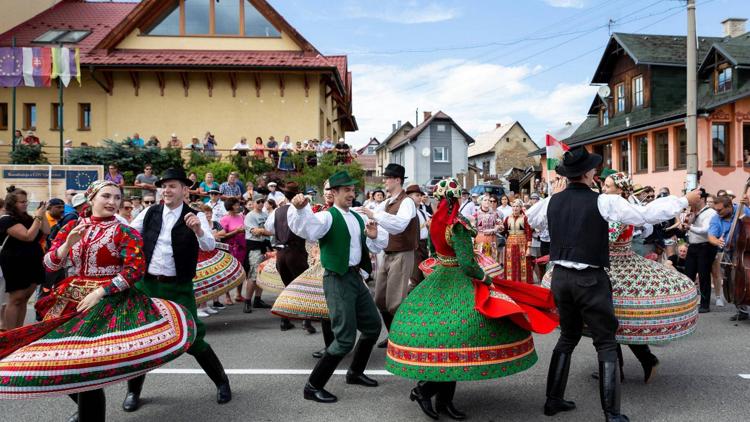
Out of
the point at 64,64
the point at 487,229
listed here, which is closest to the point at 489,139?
the point at 64,64

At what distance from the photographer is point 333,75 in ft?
82.6

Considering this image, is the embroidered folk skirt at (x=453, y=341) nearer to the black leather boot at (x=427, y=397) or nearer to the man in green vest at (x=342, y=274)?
the black leather boot at (x=427, y=397)

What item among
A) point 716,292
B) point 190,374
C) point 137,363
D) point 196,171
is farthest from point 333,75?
point 137,363

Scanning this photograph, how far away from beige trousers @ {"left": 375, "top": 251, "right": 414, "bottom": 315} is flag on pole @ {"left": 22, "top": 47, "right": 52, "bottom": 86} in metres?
20.4

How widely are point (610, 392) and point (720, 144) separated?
2188 centimetres

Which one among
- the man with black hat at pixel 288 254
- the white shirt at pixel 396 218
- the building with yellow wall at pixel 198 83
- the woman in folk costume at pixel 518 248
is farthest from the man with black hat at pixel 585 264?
the building with yellow wall at pixel 198 83

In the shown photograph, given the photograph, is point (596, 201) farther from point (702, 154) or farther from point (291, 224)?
point (702, 154)

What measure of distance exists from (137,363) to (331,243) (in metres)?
1.80

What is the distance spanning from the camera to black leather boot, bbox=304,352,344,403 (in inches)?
189

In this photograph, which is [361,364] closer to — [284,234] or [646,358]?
[646,358]

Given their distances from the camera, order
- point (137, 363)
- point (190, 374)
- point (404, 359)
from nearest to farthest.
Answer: point (137, 363) → point (404, 359) → point (190, 374)

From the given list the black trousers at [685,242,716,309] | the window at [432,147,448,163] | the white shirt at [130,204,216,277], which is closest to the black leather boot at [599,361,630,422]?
the white shirt at [130,204,216,277]

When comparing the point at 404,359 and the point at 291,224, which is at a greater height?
the point at 291,224

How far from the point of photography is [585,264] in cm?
427
